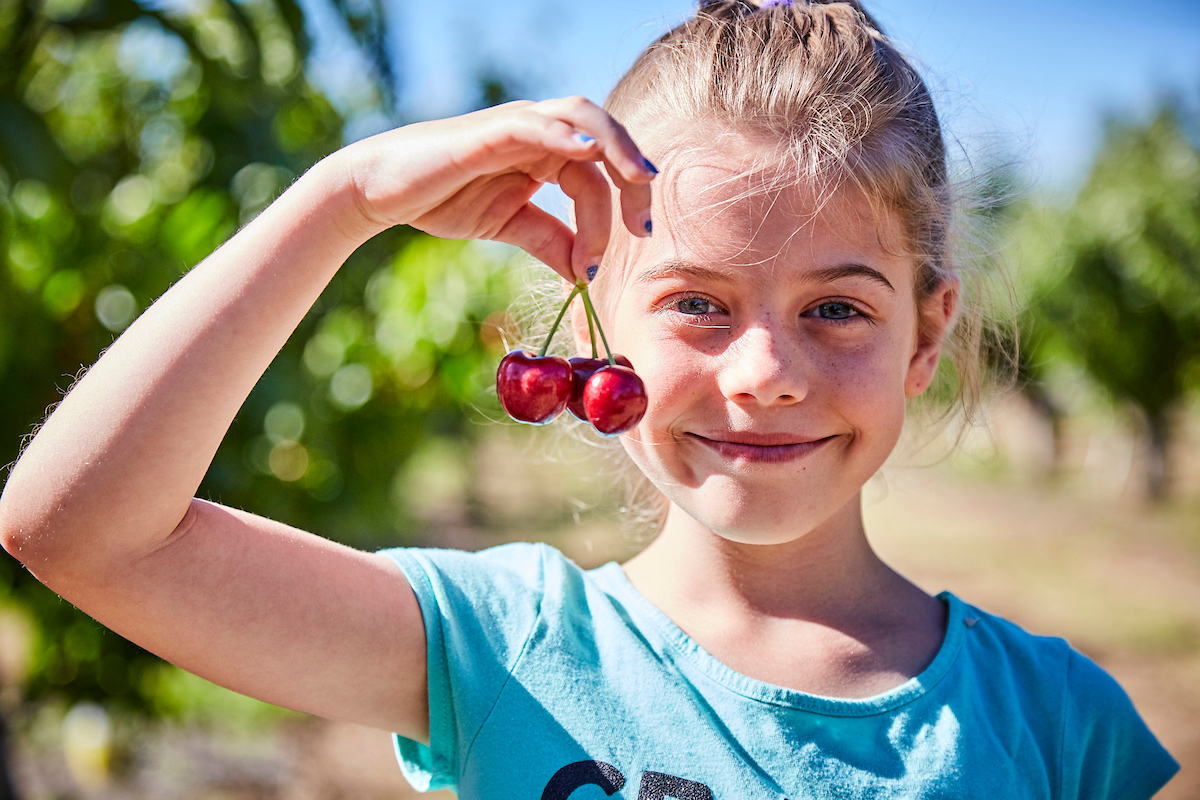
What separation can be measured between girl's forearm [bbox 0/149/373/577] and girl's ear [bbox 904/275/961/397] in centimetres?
91

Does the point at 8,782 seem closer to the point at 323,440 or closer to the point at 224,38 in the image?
the point at 323,440

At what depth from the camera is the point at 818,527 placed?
4.60ft

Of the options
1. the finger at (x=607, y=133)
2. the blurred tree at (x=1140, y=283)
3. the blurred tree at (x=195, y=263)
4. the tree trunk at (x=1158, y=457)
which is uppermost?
the blurred tree at (x=1140, y=283)

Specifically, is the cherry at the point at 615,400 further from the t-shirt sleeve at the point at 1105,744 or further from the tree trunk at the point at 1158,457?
the tree trunk at the point at 1158,457

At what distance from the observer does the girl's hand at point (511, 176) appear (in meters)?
0.95

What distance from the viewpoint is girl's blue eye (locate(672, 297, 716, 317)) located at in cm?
124

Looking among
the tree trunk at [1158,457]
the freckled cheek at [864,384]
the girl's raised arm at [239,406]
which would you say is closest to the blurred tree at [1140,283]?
the tree trunk at [1158,457]

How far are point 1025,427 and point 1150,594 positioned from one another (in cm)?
1357

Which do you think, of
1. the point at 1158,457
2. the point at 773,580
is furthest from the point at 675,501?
the point at 1158,457

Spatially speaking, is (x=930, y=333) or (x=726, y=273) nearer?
(x=726, y=273)

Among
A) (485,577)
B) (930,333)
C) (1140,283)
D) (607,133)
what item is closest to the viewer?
(607,133)

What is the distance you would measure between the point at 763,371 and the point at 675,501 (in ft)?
0.84

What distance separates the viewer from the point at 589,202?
109 cm

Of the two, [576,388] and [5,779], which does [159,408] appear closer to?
[576,388]
